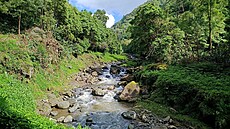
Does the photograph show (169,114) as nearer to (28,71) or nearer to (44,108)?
(44,108)

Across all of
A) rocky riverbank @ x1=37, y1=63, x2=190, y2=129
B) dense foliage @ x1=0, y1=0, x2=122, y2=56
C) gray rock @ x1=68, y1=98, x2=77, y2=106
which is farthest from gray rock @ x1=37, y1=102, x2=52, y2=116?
dense foliage @ x1=0, y1=0, x2=122, y2=56

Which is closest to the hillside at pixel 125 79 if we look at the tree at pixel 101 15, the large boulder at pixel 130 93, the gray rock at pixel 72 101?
the large boulder at pixel 130 93

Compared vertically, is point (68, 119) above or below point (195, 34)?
below

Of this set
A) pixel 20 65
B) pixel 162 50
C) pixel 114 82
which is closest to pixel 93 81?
pixel 114 82

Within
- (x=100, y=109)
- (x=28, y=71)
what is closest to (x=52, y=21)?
(x=28, y=71)

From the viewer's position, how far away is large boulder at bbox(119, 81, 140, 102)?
2298 centimetres

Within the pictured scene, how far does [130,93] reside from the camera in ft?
78.3

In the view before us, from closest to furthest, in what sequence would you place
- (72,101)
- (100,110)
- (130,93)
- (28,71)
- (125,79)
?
(100,110) → (28,71) → (72,101) → (130,93) → (125,79)

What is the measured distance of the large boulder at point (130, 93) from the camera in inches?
905

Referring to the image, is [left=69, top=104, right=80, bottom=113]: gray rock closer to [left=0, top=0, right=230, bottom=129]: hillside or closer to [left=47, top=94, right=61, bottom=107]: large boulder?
[left=0, top=0, right=230, bottom=129]: hillside

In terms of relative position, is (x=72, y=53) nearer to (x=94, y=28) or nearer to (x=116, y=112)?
(x=94, y=28)

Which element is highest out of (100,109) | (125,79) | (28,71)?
(28,71)

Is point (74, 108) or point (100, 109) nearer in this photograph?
point (74, 108)

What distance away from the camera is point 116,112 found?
19.3m
